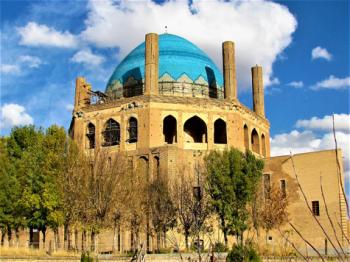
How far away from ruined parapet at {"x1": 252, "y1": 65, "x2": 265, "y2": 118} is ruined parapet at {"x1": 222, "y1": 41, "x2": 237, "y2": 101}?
4.59 m

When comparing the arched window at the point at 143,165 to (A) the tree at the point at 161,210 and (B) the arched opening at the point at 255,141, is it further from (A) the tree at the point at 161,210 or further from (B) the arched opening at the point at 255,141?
(B) the arched opening at the point at 255,141

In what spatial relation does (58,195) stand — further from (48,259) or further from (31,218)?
(48,259)

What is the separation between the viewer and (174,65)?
33375mm

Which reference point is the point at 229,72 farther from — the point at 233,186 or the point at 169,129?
the point at 233,186

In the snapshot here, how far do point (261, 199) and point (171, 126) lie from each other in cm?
1031

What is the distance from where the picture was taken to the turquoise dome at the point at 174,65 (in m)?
33.2

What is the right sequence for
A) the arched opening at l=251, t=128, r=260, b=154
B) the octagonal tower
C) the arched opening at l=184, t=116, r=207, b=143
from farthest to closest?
the arched opening at l=251, t=128, r=260, b=154
the arched opening at l=184, t=116, r=207, b=143
the octagonal tower

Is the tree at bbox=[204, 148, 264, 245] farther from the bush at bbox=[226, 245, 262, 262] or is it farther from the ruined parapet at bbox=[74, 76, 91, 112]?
the ruined parapet at bbox=[74, 76, 91, 112]

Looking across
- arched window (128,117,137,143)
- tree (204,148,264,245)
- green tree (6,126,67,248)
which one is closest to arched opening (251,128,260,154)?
arched window (128,117,137,143)

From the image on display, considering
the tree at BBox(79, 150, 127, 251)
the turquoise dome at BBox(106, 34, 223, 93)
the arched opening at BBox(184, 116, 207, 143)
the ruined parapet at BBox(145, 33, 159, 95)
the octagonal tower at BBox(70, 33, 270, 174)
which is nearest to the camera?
the tree at BBox(79, 150, 127, 251)

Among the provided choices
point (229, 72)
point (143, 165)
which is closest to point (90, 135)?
point (143, 165)

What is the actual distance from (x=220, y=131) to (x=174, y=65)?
5.70 m

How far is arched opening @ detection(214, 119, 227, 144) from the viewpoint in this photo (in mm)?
31950

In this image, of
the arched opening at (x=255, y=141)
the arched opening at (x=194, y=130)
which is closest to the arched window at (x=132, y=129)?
the arched opening at (x=194, y=130)
